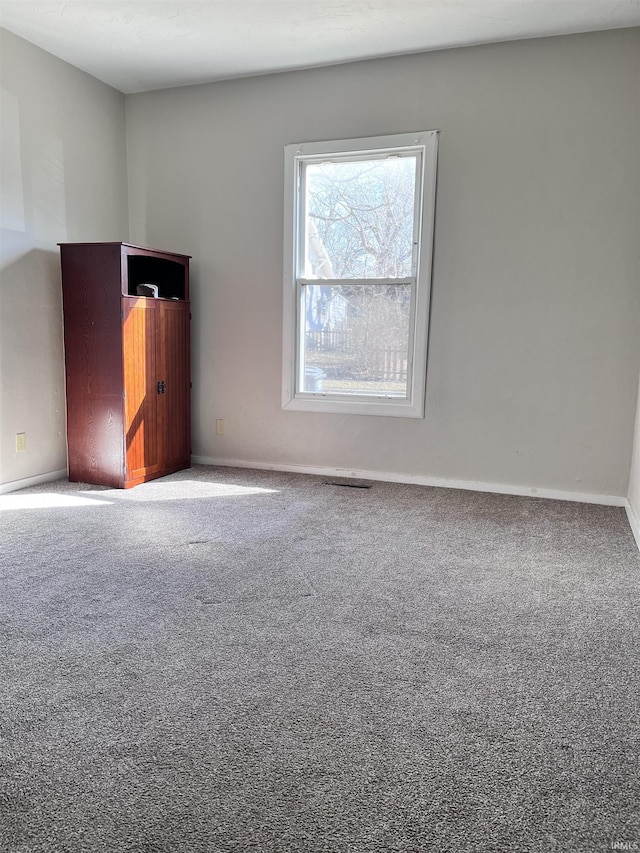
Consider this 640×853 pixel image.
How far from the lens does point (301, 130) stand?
4004 millimetres

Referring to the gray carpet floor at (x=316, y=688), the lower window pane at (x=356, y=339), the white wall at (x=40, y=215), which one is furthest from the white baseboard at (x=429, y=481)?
the white wall at (x=40, y=215)

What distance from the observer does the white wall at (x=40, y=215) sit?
11.6ft

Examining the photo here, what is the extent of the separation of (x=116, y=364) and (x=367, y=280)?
1.70 meters

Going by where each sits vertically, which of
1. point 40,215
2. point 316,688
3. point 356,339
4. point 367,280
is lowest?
point 316,688

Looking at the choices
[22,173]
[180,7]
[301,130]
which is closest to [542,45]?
[301,130]

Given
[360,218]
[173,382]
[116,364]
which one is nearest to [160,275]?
[173,382]

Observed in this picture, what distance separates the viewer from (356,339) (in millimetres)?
4070

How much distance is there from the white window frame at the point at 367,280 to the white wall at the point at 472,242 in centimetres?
7

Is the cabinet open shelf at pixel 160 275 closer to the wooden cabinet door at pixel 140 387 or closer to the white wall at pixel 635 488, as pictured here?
the wooden cabinet door at pixel 140 387

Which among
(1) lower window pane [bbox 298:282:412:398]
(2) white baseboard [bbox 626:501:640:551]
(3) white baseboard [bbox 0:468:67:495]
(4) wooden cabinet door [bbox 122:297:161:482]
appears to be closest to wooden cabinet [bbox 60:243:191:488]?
(4) wooden cabinet door [bbox 122:297:161:482]

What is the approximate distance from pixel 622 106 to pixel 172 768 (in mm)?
3827

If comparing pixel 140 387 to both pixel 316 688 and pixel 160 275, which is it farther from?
pixel 316 688

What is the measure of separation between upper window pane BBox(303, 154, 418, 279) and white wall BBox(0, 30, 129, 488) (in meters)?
1.50

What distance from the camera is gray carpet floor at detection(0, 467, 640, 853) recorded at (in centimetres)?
122
